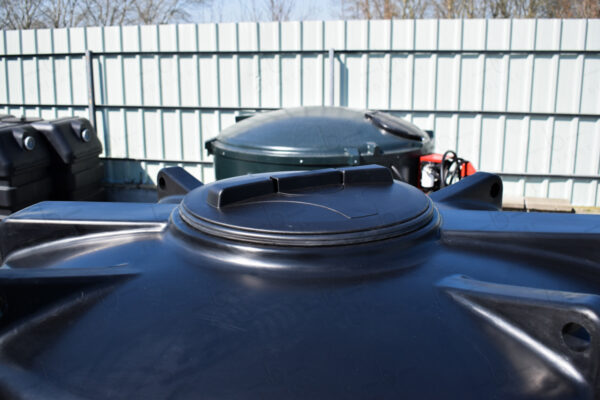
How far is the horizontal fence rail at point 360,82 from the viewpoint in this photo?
601 centimetres

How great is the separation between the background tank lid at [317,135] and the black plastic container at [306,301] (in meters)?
1.32

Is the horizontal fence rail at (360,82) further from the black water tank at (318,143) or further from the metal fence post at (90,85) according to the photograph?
the black water tank at (318,143)

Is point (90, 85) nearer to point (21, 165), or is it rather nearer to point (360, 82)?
point (21, 165)

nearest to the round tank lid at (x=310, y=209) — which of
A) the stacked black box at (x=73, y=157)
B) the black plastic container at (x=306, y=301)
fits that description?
the black plastic container at (x=306, y=301)

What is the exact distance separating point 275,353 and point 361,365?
0.13 m

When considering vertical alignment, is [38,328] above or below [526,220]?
below

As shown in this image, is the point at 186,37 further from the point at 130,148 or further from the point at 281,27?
the point at 130,148

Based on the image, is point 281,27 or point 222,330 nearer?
point 222,330

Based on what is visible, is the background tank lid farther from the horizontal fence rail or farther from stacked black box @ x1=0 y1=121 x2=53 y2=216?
the horizontal fence rail

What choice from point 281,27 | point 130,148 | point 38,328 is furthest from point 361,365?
point 130,148

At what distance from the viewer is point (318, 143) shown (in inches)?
102

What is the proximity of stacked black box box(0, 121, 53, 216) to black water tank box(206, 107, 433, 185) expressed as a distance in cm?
296

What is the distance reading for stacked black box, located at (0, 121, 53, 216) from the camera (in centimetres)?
493

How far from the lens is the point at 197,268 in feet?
3.36
